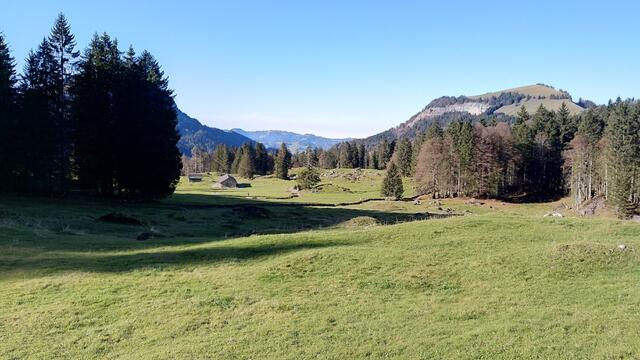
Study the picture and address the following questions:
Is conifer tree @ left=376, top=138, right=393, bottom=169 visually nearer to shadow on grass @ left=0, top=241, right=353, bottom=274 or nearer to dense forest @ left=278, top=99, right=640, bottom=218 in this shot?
dense forest @ left=278, top=99, right=640, bottom=218

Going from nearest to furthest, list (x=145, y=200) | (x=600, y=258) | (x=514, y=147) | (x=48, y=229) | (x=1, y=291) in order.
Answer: (x=1, y=291)
(x=600, y=258)
(x=48, y=229)
(x=145, y=200)
(x=514, y=147)

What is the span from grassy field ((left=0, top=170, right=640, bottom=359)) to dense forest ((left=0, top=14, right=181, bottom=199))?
27599 millimetres

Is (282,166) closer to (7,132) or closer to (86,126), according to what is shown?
(86,126)

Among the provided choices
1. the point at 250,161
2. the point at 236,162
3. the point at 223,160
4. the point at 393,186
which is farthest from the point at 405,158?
the point at 223,160

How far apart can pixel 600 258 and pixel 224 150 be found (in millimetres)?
183867

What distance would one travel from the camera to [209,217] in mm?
50281

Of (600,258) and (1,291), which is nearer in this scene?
(1,291)

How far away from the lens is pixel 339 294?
16.0m

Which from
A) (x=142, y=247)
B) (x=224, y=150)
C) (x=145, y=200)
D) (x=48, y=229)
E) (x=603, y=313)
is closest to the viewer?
(x=603, y=313)

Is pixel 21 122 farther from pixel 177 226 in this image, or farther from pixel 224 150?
pixel 224 150

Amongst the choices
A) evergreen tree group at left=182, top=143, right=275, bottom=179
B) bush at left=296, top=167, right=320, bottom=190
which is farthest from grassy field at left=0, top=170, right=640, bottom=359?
evergreen tree group at left=182, top=143, right=275, bottom=179

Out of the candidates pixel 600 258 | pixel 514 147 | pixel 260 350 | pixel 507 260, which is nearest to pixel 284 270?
pixel 260 350

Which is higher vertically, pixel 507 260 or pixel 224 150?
pixel 224 150

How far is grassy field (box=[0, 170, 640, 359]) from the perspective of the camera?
1182cm
